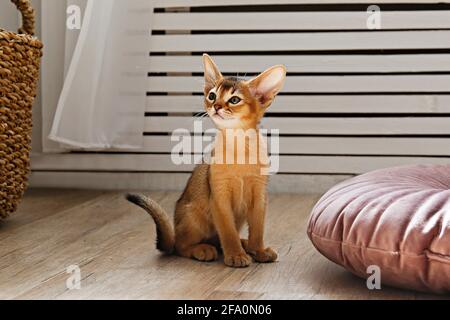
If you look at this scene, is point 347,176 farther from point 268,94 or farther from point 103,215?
point 268,94

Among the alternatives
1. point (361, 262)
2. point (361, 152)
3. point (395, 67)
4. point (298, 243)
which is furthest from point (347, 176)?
point (361, 262)

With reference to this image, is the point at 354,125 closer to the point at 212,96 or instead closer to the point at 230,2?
the point at 230,2

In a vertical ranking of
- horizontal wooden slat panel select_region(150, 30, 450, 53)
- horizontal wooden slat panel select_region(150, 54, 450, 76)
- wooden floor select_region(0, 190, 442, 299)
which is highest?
horizontal wooden slat panel select_region(150, 30, 450, 53)

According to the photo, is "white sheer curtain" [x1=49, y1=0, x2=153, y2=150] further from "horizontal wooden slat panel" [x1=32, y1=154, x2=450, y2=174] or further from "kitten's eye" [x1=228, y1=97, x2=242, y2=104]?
"kitten's eye" [x1=228, y1=97, x2=242, y2=104]

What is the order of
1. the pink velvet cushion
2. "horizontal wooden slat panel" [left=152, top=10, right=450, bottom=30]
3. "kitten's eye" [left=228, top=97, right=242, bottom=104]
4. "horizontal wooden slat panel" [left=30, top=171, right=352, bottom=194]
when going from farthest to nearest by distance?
"horizontal wooden slat panel" [left=30, top=171, right=352, bottom=194]
"horizontal wooden slat panel" [left=152, top=10, right=450, bottom=30]
"kitten's eye" [left=228, top=97, right=242, bottom=104]
the pink velvet cushion

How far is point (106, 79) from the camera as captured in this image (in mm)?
2596

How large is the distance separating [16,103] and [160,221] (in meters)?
0.60

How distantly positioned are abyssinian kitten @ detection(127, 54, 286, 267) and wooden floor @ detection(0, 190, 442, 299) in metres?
0.04

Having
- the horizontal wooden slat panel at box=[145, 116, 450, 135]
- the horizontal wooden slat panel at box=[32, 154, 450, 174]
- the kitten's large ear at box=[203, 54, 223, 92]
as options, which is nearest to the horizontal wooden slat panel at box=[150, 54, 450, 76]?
the horizontal wooden slat panel at box=[145, 116, 450, 135]

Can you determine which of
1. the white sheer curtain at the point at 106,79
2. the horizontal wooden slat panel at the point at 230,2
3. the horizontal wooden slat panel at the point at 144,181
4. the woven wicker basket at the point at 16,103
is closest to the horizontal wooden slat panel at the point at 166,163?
the horizontal wooden slat panel at the point at 144,181

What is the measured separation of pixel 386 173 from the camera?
5.61 feet

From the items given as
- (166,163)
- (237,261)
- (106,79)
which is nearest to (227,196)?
(237,261)

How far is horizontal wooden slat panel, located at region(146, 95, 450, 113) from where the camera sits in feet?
Answer: 8.74

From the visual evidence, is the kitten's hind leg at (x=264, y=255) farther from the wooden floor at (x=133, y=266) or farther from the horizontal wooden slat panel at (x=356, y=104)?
the horizontal wooden slat panel at (x=356, y=104)
